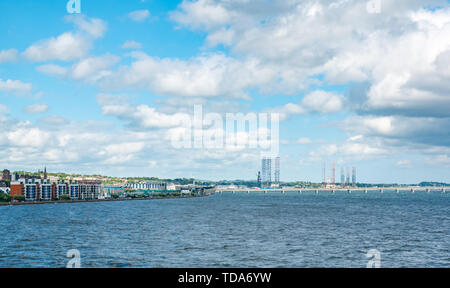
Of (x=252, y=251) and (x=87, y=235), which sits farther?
(x=87, y=235)

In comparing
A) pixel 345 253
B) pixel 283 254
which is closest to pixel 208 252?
pixel 283 254

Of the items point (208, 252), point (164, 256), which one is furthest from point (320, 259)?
point (164, 256)

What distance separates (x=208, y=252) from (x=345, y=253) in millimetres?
15716

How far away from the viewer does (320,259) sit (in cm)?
4331

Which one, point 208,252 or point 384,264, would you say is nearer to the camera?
point 384,264

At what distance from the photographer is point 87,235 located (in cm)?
6638
